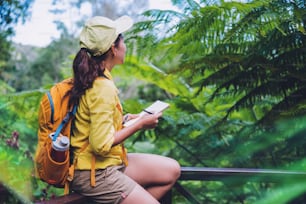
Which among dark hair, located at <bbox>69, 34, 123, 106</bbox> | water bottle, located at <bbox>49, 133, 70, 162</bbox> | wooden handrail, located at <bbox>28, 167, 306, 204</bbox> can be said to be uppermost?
dark hair, located at <bbox>69, 34, 123, 106</bbox>

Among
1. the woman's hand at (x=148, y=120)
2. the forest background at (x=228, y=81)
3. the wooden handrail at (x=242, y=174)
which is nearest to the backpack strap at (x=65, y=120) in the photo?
the forest background at (x=228, y=81)

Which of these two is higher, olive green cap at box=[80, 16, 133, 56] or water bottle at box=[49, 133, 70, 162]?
olive green cap at box=[80, 16, 133, 56]

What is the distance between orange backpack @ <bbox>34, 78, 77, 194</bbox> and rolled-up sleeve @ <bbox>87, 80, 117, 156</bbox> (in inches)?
3.5

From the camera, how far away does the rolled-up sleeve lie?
175 cm

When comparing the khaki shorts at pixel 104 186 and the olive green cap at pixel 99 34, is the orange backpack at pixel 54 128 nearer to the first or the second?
the khaki shorts at pixel 104 186

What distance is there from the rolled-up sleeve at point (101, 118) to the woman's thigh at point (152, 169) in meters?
0.33

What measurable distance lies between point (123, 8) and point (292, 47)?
47.2 ft

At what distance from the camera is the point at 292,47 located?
2.29 meters

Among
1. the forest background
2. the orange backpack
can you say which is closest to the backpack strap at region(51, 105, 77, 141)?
the orange backpack

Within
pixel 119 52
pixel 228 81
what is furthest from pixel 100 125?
pixel 228 81

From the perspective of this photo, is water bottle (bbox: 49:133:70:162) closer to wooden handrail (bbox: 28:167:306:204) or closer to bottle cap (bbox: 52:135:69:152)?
bottle cap (bbox: 52:135:69:152)

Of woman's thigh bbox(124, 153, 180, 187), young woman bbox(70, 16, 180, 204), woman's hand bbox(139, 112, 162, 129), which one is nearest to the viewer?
young woman bbox(70, 16, 180, 204)

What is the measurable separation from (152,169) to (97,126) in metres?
0.45

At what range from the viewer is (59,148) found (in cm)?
167
